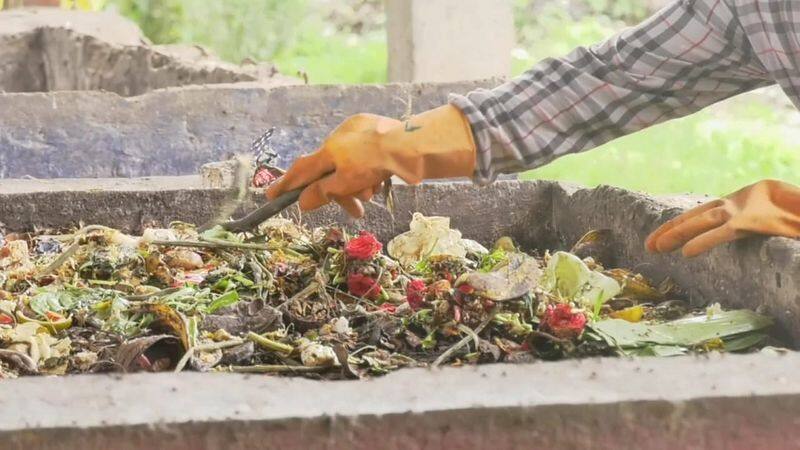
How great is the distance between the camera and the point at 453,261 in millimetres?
2596

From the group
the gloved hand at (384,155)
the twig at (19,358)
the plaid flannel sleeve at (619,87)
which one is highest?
the plaid flannel sleeve at (619,87)

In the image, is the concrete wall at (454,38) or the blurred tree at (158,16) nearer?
the concrete wall at (454,38)

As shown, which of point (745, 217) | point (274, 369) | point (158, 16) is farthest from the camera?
point (158, 16)

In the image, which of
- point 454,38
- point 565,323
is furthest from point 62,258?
point 454,38

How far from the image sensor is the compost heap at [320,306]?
204cm

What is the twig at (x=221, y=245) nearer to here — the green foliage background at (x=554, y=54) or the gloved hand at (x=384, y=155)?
the gloved hand at (x=384, y=155)

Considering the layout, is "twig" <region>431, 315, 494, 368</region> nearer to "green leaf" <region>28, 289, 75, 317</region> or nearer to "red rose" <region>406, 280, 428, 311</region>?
"red rose" <region>406, 280, 428, 311</region>

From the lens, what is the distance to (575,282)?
96.4 inches

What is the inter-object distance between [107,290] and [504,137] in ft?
2.64

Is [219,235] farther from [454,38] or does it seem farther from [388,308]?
[454,38]

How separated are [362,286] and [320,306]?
14 cm

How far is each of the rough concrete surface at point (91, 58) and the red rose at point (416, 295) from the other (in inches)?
138

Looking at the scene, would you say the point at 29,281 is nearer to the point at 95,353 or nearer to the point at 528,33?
the point at 95,353

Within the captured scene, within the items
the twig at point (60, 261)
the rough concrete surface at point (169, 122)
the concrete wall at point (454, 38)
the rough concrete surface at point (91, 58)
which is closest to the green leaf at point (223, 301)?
the twig at point (60, 261)
